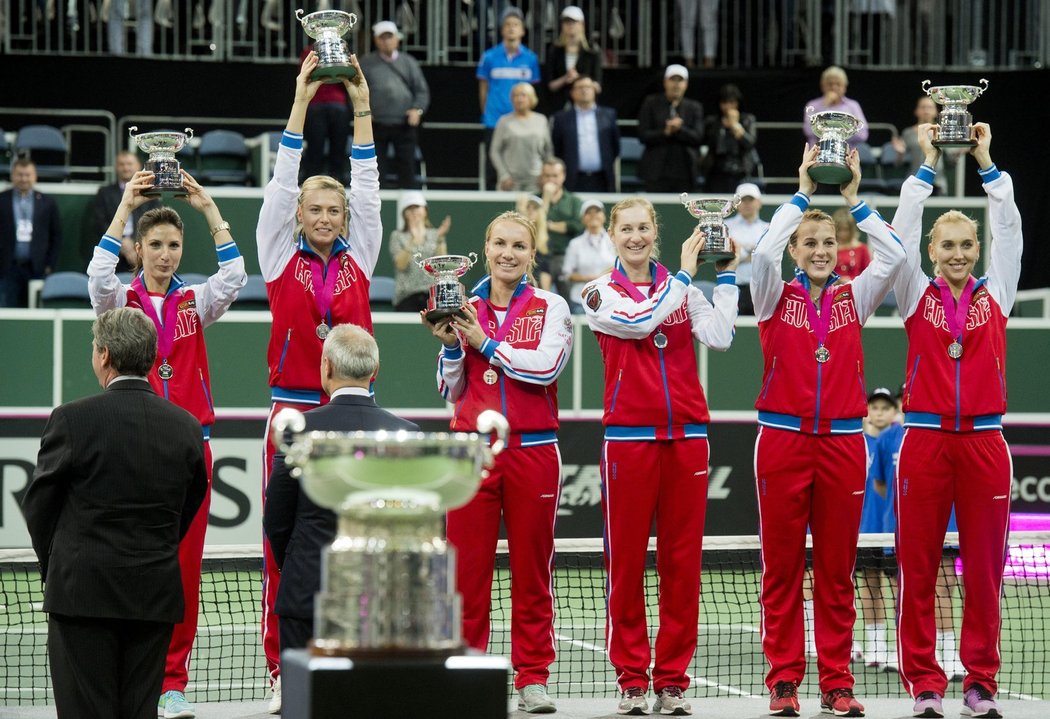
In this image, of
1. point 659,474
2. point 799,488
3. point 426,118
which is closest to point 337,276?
point 659,474

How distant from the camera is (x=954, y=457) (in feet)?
23.2

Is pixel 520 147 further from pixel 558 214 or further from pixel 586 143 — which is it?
pixel 558 214

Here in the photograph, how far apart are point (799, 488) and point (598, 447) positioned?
649 centimetres

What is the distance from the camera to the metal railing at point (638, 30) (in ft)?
60.9

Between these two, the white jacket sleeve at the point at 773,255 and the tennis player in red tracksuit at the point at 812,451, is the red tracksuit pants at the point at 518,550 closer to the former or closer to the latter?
the tennis player in red tracksuit at the point at 812,451

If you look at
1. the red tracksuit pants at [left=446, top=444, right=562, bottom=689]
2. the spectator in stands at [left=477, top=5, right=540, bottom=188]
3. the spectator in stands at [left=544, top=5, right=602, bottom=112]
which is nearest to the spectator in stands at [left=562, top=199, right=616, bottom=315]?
the spectator in stands at [left=477, top=5, right=540, bottom=188]

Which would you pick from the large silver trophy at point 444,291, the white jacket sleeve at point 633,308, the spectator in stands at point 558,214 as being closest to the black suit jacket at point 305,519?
the large silver trophy at point 444,291

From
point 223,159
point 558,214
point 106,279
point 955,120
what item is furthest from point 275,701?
point 223,159

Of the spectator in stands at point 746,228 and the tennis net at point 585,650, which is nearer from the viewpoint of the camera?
the tennis net at point 585,650

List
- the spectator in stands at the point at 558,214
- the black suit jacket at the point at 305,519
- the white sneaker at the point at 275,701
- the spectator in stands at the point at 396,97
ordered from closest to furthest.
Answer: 1. the black suit jacket at the point at 305,519
2. the white sneaker at the point at 275,701
3. the spectator in stands at the point at 558,214
4. the spectator in stands at the point at 396,97

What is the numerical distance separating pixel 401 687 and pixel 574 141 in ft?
41.0

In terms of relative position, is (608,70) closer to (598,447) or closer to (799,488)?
(598,447)

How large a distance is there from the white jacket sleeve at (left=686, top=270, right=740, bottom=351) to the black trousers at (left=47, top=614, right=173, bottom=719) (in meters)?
2.85

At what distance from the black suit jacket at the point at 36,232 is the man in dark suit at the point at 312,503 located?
1001 cm
